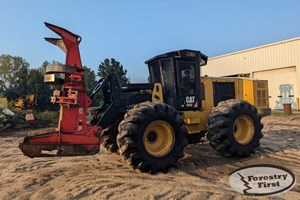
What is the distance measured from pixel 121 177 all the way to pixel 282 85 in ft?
72.8

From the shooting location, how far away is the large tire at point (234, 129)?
743 centimetres

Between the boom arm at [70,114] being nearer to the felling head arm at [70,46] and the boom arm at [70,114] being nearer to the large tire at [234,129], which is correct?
the felling head arm at [70,46]

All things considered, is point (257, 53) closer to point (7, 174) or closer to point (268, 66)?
point (268, 66)

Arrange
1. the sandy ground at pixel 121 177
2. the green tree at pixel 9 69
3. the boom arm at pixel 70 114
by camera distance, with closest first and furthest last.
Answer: the sandy ground at pixel 121 177
the boom arm at pixel 70 114
the green tree at pixel 9 69

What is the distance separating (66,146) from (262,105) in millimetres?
6349

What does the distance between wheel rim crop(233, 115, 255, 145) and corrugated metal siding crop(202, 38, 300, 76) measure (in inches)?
705

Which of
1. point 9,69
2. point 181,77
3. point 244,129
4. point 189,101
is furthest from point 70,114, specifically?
point 9,69

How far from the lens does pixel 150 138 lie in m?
6.60

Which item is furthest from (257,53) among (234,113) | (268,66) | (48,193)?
(48,193)

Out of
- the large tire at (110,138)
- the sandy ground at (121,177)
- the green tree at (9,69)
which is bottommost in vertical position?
the sandy ground at (121,177)

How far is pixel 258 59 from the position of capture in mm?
27172

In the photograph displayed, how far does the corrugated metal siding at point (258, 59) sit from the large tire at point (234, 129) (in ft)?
58.8

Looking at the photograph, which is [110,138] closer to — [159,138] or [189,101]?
[159,138]

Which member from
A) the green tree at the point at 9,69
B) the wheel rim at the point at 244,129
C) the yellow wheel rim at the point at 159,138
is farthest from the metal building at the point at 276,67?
the green tree at the point at 9,69
